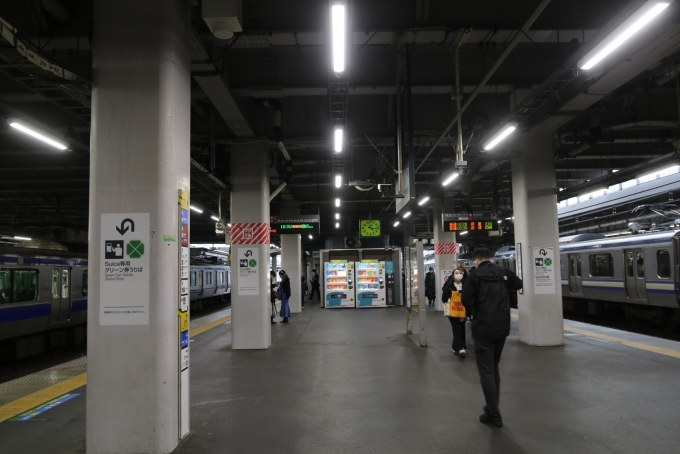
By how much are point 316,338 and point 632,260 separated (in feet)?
Result: 31.1

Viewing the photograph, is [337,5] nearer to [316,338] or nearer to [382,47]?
[382,47]

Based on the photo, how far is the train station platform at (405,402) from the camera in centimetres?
475

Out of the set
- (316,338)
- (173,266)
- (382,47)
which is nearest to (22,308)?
(316,338)

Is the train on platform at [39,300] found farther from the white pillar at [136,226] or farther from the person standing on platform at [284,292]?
the white pillar at [136,226]

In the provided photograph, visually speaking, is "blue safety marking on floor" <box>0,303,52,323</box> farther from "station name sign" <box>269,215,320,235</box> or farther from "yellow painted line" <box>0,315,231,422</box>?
"station name sign" <box>269,215,320,235</box>

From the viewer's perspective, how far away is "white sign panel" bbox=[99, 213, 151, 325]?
A: 4.69m

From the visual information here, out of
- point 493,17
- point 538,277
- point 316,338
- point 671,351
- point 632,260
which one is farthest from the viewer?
point 632,260

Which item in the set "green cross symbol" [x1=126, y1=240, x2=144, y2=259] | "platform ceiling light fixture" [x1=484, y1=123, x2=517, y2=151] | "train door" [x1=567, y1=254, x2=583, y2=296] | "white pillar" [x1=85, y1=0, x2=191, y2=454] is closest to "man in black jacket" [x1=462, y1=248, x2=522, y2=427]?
"white pillar" [x1=85, y1=0, x2=191, y2=454]

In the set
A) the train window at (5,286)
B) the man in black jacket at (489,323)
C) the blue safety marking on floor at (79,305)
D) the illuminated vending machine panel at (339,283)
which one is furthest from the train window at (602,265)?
the train window at (5,286)

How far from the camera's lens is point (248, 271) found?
1098 centimetres

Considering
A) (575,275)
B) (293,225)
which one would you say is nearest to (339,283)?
(293,225)

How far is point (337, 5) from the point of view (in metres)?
4.67

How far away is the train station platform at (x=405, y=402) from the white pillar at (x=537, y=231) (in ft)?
1.60

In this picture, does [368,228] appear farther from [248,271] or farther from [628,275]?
[248,271]
